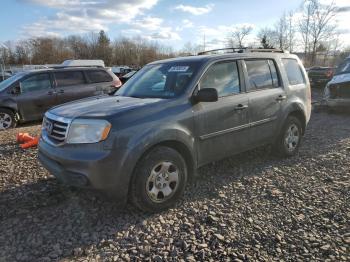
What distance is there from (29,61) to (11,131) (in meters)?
67.4

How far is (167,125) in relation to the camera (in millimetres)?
3869

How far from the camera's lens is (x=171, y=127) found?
154 inches

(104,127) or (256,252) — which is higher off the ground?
(104,127)

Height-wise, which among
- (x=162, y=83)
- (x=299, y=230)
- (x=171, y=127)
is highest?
(x=162, y=83)

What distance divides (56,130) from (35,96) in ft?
21.4

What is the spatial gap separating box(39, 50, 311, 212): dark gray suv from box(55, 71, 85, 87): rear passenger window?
571 centimetres

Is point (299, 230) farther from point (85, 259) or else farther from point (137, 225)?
point (85, 259)

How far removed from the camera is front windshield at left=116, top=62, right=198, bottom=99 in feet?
14.3

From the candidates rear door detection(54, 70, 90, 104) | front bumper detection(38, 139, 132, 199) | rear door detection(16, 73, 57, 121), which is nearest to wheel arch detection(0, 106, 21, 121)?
rear door detection(16, 73, 57, 121)

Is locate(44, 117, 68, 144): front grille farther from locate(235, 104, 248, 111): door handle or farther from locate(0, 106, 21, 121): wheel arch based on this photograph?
locate(0, 106, 21, 121): wheel arch

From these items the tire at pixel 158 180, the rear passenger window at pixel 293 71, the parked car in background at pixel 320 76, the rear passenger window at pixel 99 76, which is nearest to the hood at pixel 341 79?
the rear passenger window at pixel 293 71

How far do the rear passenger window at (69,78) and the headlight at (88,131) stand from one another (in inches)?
280

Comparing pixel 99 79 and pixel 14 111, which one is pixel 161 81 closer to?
pixel 14 111

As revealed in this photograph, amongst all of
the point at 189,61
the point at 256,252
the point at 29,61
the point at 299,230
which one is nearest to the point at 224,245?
the point at 256,252
